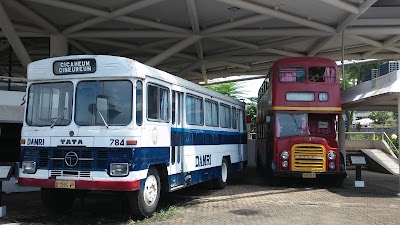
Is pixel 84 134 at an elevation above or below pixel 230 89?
below

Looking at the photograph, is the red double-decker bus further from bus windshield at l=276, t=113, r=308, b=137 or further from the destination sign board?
the destination sign board

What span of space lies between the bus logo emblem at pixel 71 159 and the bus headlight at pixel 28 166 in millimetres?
735

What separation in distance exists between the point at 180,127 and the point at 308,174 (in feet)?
18.2

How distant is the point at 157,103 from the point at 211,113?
402cm

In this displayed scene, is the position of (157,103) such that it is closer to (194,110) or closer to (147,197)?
(147,197)

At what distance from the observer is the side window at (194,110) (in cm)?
1085

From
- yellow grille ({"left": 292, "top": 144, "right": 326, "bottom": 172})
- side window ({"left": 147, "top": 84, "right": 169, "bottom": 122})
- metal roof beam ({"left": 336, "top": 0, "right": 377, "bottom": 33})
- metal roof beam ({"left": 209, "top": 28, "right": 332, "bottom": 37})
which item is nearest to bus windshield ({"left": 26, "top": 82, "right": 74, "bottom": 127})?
side window ({"left": 147, "top": 84, "right": 169, "bottom": 122})

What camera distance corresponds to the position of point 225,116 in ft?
47.2

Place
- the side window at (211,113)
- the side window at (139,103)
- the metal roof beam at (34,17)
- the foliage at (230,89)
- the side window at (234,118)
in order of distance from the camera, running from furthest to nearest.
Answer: the foliage at (230,89) < the metal roof beam at (34,17) < the side window at (234,118) < the side window at (211,113) < the side window at (139,103)

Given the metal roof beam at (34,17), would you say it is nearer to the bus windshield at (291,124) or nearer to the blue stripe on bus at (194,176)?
the blue stripe on bus at (194,176)

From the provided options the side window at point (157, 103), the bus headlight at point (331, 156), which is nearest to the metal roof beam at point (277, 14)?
the bus headlight at point (331, 156)

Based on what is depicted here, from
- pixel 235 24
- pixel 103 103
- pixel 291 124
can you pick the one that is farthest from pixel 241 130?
pixel 103 103

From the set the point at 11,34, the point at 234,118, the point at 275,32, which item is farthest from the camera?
the point at 275,32

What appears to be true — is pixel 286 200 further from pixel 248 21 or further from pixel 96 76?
pixel 248 21
